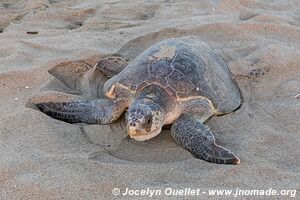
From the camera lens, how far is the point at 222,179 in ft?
6.07

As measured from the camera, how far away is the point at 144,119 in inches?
83.1

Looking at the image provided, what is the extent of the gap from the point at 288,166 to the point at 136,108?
0.80 meters

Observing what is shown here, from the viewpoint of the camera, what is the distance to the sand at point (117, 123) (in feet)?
6.04

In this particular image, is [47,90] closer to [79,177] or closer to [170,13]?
[79,177]

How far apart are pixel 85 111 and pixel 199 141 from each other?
703 millimetres

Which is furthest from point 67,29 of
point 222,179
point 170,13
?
point 222,179

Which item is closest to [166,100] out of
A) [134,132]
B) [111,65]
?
[134,132]

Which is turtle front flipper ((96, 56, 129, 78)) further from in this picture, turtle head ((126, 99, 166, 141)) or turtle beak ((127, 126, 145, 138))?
turtle beak ((127, 126, 145, 138))

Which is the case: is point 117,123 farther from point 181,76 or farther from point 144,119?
point 181,76

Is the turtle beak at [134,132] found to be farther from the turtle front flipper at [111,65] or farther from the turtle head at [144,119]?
the turtle front flipper at [111,65]

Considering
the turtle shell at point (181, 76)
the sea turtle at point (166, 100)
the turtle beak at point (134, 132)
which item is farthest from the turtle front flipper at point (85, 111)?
the turtle beak at point (134, 132)

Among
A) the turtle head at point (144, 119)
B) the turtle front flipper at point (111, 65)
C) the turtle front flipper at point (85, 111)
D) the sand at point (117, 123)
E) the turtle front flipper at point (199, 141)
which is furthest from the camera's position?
the turtle front flipper at point (111, 65)

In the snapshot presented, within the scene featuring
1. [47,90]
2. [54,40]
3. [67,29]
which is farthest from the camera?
[67,29]

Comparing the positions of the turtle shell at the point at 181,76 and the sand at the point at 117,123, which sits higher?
the turtle shell at the point at 181,76
